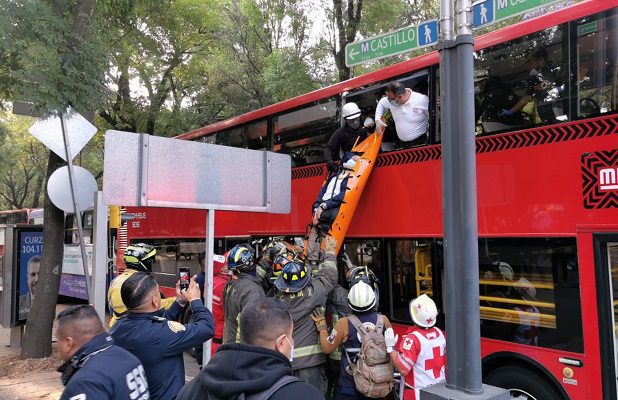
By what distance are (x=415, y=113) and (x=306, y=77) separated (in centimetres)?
749

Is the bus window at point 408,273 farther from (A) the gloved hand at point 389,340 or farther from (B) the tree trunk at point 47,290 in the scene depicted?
(B) the tree trunk at point 47,290

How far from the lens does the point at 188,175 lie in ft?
13.1

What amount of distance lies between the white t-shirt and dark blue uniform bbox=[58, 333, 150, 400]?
14.0 feet

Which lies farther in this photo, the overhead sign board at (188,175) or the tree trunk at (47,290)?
the tree trunk at (47,290)

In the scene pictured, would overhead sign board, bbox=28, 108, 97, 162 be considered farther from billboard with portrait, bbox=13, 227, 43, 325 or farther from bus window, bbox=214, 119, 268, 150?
A: billboard with portrait, bbox=13, 227, 43, 325

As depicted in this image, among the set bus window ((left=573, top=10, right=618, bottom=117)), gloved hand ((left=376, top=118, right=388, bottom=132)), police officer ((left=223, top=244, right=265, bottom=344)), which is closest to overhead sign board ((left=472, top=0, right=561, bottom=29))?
bus window ((left=573, top=10, right=618, bottom=117))

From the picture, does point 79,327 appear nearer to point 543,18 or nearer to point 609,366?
point 609,366

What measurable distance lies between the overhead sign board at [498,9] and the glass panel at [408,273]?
2791 millimetres

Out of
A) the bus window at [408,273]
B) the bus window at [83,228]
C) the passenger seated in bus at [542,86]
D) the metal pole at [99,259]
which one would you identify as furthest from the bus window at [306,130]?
the bus window at [83,228]

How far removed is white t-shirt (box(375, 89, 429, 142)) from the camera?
18.9ft

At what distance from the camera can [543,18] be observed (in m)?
4.83

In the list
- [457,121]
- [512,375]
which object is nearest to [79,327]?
[457,121]

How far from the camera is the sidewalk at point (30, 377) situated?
6.38m

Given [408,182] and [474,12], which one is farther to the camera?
[408,182]
